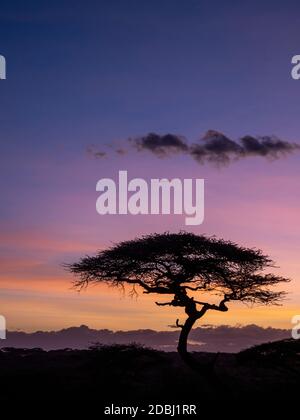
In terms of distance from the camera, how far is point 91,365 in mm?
33188

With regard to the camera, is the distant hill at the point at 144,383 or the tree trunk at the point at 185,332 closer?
the distant hill at the point at 144,383

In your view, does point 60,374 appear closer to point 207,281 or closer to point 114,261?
point 114,261

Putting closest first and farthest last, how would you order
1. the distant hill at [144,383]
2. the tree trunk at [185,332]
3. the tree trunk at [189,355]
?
the distant hill at [144,383] → the tree trunk at [189,355] → the tree trunk at [185,332]

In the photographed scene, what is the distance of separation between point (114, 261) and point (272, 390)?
9.79 meters

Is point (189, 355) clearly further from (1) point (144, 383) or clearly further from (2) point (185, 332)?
(1) point (144, 383)

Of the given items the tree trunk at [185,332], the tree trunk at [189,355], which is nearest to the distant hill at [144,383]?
the tree trunk at [189,355]

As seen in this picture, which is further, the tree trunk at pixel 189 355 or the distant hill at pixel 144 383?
the tree trunk at pixel 189 355

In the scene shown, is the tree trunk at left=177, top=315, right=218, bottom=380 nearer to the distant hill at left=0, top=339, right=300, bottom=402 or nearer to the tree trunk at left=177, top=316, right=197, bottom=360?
the tree trunk at left=177, top=316, right=197, bottom=360

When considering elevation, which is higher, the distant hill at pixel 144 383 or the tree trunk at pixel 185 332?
the tree trunk at pixel 185 332

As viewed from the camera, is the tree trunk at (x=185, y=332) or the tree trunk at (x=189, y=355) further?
the tree trunk at (x=185, y=332)

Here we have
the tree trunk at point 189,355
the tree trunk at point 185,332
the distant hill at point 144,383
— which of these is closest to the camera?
the distant hill at point 144,383

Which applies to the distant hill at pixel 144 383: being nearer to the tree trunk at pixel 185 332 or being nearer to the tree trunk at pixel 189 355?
the tree trunk at pixel 189 355
